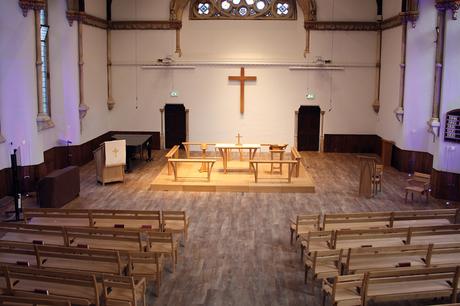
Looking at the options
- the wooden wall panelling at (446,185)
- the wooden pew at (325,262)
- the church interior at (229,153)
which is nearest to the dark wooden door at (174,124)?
the church interior at (229,153)

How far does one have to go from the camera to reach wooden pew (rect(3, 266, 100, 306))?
625cm

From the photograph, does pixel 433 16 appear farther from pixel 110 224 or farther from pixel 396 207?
pixel 110 224

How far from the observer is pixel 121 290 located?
270 inches

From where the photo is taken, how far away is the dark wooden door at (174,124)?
21531 millimetres

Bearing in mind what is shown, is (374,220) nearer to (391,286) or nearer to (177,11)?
(391,286)

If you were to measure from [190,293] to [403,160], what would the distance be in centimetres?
1156

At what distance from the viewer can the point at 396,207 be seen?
1346 centimetres

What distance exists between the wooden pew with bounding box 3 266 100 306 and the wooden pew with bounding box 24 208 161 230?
9.18 ft

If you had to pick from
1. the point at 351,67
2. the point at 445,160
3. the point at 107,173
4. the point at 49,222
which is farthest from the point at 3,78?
the point at 351,67

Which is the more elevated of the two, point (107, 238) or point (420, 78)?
point (420, 78)

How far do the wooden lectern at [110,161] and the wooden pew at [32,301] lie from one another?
9.70 metres

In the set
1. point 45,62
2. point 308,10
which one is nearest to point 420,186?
point 308,10

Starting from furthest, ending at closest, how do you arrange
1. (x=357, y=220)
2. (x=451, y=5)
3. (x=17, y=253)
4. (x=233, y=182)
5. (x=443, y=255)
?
(x=233, y=182)
(x=451, y=5)
(x=357, y=220)
(x=443, y=255)
(x=17, y=253)

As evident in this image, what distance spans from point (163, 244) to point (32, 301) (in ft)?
11.0
